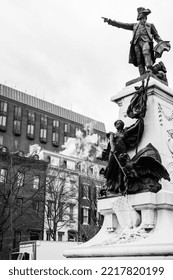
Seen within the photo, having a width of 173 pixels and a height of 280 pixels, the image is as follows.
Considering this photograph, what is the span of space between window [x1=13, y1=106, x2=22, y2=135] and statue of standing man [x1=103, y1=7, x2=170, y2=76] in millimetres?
56603

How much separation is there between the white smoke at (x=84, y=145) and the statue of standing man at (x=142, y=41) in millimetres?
51468

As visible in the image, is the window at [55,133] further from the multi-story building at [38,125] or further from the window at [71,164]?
the window at [71,164]

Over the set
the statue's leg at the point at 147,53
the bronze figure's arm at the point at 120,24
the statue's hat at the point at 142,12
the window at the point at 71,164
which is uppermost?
the window at the point at 71,164

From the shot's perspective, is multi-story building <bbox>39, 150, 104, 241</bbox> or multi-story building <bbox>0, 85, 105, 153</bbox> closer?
multi-story building <bbox>39, 150, 104, 241</bbox>

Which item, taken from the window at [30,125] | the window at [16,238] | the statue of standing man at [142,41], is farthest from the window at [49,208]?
the window at [30,125]

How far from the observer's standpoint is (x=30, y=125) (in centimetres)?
6825

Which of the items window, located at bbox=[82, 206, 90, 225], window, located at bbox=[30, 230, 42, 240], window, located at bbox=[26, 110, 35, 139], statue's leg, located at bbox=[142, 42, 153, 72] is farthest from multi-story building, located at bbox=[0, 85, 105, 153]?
statue's leg, located at bbox=[142, 42, 153, 72]

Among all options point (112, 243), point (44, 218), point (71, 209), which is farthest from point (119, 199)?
point (71, 209)

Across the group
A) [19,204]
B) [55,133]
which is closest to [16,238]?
[19,204]

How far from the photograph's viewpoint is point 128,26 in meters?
11.0

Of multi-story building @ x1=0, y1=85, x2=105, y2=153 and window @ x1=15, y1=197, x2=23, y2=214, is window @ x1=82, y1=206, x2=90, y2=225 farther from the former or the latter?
multi-story building @ x1=0, y1=85, x2=105, y2=153

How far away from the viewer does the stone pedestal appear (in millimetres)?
7238

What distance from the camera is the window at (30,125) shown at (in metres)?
67.8
